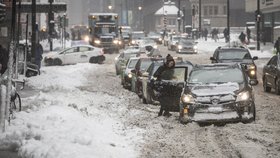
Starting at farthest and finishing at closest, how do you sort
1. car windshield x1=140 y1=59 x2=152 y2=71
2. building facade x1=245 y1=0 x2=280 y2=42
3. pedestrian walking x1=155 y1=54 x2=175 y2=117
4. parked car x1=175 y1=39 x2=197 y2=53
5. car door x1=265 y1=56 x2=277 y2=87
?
1. building facade x1=245 y1=0 x2=280 y2=42
2. parked car x1=175 y1=39 x2=197 y2=53
3. car windshield x1=140 y1=59 x2=152 y2=71
4. car door x1=265 y1=56 x2=277 y2=87
5. pedestrian walking x1=155 y1=54 x2=175 y2=117

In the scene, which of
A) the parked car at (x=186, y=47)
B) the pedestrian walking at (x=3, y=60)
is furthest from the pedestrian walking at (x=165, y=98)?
the parked car at (x=186, y=47)

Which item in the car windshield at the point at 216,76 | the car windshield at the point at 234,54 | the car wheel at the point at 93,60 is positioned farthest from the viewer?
the car wheel at the point at 93,60

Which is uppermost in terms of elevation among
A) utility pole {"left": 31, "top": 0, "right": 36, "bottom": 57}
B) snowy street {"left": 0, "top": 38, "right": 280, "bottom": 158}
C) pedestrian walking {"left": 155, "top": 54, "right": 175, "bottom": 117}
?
utility pole {"left": 31, "top": 0, "right": 36, "bottom": 57}

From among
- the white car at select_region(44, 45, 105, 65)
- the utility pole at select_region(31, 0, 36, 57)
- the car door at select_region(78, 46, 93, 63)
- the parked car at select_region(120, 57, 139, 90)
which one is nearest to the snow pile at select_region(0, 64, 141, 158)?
the parked car at select_region(120, 57, 139, 90)

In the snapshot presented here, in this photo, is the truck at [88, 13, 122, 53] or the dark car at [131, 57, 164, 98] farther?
the truck at [88, 13, 122, 53]

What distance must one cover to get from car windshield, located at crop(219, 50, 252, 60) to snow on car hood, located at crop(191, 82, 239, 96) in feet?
39.9

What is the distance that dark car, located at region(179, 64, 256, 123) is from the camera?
13.5m

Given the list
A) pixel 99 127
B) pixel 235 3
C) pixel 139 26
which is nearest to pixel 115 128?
pixel 99 127

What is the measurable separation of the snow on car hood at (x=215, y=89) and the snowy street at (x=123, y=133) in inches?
31.1

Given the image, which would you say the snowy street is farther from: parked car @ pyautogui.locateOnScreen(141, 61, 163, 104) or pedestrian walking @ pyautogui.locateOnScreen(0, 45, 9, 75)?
pedestrian walking @ pyautogui.locateOnScreen(0, 45, 9, 75)

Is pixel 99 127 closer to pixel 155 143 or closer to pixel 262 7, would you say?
pixel 155 143

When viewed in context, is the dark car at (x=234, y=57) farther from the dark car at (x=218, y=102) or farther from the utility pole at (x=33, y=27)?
the dark car at (x=218, y=102)

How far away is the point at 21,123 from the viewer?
13.1 metres

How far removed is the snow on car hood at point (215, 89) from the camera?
13.7 m
